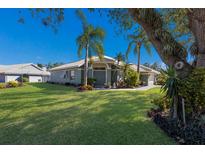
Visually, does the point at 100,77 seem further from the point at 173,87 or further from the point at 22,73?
the point at 22,73

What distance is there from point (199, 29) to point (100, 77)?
57.5ft

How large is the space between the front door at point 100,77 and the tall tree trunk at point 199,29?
17.0 meters

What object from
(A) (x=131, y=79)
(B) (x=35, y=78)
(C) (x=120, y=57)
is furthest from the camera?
(B) (x=35, y=78)

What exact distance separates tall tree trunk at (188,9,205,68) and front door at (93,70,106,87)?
55.6ft

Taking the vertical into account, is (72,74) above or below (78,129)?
above

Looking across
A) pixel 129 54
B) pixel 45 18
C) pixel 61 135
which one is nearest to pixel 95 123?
pixel 61 135

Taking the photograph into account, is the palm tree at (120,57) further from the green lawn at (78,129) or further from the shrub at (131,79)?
the green lawn at (78,129)

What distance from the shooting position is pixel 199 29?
537 centimetres

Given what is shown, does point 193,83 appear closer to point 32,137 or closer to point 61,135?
point 61,135

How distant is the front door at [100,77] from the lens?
876 inches

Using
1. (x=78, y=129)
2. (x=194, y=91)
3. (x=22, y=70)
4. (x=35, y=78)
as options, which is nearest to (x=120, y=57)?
(x=194, y=91)

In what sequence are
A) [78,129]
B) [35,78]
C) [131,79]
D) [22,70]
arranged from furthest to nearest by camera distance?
[35,78] < [22,70] < [131,79] < [78,129]

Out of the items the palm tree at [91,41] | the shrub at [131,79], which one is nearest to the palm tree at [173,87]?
the palm tree at [91,41]
